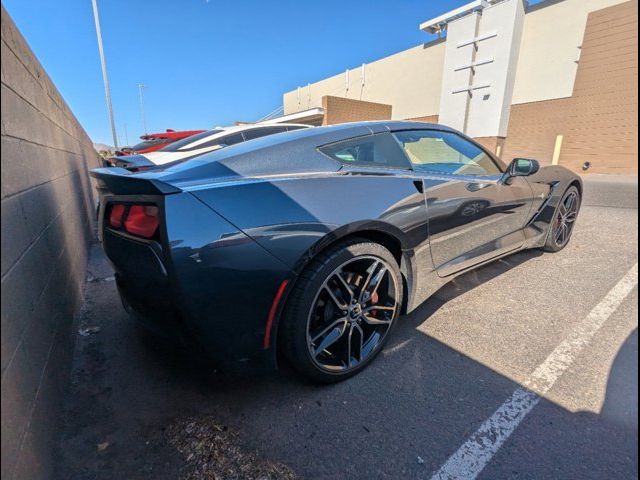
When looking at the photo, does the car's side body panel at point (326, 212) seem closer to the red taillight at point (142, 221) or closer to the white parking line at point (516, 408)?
the red taillight at point (142, 221)

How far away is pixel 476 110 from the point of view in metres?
15.6

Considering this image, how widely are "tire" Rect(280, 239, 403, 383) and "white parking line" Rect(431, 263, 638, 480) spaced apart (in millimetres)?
706

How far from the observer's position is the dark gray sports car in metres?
1.50

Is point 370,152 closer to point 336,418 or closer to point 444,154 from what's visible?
point 444,154

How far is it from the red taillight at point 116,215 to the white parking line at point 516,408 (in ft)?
6.10

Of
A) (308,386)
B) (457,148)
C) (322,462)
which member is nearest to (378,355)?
(308,386)

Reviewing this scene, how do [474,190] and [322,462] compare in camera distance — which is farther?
[474,190]

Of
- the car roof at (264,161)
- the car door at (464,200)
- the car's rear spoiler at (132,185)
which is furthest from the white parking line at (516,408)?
the car's rear spoiler at (132,185)

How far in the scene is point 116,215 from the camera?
173 cm

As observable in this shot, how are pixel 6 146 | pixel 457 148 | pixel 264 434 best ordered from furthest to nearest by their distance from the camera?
1. pixel 457 148
2. pixel 264 434
3. pixel 6 146

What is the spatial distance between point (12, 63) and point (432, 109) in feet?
75.4

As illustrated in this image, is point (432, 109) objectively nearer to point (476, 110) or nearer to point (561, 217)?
point (476, 110)

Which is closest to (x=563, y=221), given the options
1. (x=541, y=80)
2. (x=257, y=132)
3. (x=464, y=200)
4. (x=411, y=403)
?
(x=464, y=200)

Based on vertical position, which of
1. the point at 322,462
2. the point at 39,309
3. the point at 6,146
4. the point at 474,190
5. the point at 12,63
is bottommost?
the point at 322,462
